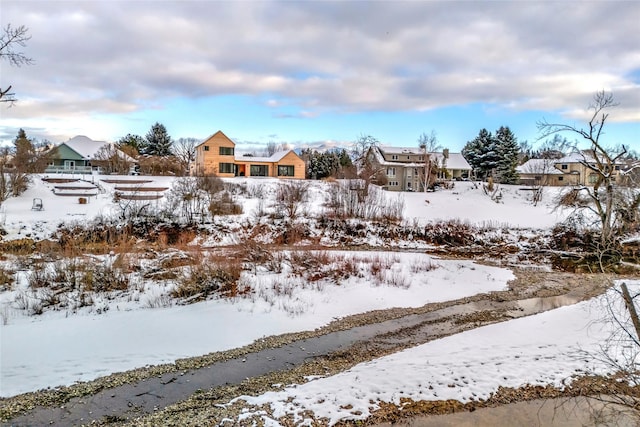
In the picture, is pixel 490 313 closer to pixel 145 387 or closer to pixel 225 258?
pixel 225 258

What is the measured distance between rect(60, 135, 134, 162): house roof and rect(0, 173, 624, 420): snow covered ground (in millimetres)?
39207

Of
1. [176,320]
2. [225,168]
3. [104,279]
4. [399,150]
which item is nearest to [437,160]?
[399,150]

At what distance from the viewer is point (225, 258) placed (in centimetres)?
1439

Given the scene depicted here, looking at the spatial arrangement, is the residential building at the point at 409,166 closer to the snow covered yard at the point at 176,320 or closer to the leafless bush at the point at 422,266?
the leafless bush at the point at 422,266

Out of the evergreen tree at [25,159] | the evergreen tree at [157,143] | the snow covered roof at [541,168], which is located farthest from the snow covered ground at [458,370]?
the evergreen tree at [157,143]

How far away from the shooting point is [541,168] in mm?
49531

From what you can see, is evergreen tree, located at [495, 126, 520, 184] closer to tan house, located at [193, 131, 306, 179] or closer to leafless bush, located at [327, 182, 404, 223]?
leafless bush, located at [327, 182, 404, 223]

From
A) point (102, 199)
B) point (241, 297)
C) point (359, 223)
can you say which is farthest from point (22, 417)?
Result: point (102, 199)

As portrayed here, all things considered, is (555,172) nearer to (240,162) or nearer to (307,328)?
(240,162)

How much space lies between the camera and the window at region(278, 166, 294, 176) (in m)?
51.4

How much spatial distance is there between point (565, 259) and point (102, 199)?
96.6 feet

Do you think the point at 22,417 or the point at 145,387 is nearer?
the point at 22,417

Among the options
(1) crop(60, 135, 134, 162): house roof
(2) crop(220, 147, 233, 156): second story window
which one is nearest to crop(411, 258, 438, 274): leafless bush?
(2) crop(220, 147, 233, 156): second story window

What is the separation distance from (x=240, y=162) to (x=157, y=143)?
15.3 meters
